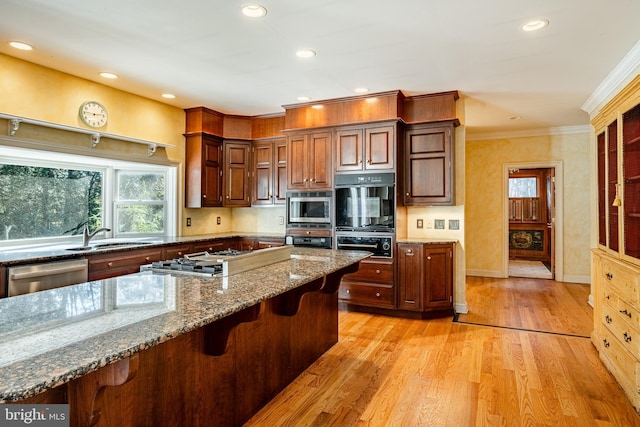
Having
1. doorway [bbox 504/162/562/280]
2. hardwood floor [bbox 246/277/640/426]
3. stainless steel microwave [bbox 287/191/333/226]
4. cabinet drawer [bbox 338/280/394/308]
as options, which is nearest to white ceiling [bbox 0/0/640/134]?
stainless steel microwave [bbox 287/191/333/226]

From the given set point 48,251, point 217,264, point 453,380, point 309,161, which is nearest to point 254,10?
point 217,264

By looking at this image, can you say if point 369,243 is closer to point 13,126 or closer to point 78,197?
point 78,197

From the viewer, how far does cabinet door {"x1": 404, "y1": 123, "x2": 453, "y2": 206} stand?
4.22 metres

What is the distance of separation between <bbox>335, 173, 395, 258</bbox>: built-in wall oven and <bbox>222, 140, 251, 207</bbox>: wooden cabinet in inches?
58.2

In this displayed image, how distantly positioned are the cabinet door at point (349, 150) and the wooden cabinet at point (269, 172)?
3.02ft

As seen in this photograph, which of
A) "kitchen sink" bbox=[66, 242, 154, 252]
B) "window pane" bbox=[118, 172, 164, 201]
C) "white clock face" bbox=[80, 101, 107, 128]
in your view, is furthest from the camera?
"window pane" bbox=[118, 172, 164, 201]

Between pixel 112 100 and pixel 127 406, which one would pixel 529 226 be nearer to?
pixel 112 100

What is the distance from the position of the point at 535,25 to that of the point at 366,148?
203cm

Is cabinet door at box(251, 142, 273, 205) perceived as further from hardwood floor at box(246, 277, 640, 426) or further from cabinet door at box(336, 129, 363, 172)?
hardwood floor at box(246, 277, 640, 426)

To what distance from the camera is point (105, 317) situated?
1276mm

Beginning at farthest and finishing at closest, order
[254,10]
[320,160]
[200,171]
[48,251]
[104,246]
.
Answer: [200,171] → [320,160] → [104,246] → [48,251] → [254,10]

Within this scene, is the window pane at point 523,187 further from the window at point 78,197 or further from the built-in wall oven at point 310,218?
the window at point 78,197

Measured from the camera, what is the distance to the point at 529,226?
8.84 meters

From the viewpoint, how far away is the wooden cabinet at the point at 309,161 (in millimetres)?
4533
